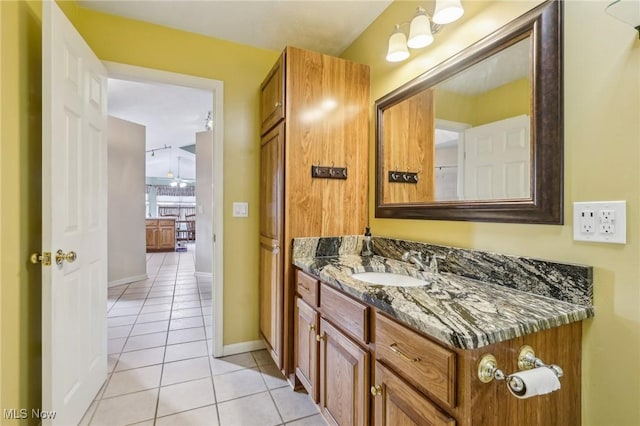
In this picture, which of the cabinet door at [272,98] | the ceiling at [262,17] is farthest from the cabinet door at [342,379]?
the ceiling at [262,17]

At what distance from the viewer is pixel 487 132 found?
1.28 m

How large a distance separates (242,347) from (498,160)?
223 centimetres

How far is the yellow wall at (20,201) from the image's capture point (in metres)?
1.16

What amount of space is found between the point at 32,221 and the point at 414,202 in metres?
1.97

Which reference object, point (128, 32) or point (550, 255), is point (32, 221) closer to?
point (128, 32)

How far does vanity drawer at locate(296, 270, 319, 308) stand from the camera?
1519 millimetres

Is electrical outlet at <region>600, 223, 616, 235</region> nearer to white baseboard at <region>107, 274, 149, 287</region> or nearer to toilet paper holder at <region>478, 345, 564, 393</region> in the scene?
toilet paper holder at <region>478, 345, 564, 393</region>

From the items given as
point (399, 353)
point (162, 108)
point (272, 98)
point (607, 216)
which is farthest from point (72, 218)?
point (162, 108)

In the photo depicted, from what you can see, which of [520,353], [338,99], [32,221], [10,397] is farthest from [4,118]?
[520,353]

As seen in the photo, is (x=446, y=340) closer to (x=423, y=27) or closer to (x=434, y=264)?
(x=434, y=264)

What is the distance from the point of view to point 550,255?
1.04 metres

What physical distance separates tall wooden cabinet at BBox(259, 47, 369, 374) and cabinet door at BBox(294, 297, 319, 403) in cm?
11

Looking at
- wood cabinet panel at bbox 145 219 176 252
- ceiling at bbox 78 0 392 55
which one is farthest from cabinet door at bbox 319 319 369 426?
wood cabinet panel at bbox 145 219 176 252

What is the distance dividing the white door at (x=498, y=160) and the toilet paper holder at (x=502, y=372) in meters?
0.60
